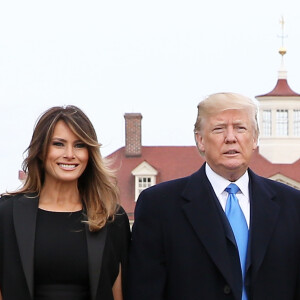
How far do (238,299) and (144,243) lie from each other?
58 cm

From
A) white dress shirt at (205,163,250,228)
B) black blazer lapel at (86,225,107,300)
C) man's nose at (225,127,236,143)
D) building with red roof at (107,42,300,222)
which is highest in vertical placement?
man's nose at (225,127,236,143)

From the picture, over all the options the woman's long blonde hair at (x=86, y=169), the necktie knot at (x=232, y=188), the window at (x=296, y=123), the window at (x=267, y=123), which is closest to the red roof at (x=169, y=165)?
the window at (x=267, y=123)

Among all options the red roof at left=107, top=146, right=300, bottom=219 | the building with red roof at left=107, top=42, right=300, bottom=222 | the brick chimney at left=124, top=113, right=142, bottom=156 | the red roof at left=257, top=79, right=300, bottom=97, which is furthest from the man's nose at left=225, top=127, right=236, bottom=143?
the red roof at left=257, top=79, right=300, bottom=97

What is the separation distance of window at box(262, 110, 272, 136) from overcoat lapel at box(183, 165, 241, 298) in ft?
177

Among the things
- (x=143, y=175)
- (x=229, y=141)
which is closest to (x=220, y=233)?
(x=229, y=141)

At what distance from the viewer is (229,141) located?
299 inches

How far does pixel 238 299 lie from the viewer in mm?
7598

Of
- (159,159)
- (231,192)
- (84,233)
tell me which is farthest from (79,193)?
(159,159)

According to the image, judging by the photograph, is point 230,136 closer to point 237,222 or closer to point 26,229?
point 237,222

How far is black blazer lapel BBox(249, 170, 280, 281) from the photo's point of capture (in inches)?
301

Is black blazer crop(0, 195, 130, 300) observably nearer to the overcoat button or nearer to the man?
the man

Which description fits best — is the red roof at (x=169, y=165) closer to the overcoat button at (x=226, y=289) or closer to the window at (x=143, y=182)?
the window at (x=143, y=182)

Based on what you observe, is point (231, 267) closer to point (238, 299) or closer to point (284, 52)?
point (238, 299)

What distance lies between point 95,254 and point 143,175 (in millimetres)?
46482
